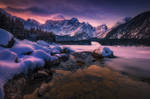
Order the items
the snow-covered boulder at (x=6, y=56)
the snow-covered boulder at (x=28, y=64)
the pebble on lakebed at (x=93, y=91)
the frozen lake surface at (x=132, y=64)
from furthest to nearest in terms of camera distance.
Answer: the frozen lake surface at (x=132, y=64) → the snow-covered boulder at (x=28, y=64) → the snow-covered boulder at (x=6, y=56) → the pebble on lakebed at (x=93, y=91)

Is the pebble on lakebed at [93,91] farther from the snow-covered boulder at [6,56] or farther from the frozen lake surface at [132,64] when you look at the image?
Answer: the frozen lake surface at [132,64]

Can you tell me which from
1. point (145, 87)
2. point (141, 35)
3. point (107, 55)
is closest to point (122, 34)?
point (141, 35)

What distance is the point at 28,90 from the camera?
5.72 metres

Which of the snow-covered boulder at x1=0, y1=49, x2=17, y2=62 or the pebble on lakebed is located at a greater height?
the snow-covered boulder at x1=0, y1=49, x2=17, y2=62

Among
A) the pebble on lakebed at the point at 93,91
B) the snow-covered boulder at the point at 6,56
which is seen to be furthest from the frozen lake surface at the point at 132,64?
the snow-covered boulder at the point at 6,56

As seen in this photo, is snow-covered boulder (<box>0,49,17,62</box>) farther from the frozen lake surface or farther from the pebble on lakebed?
the frozen lake surface

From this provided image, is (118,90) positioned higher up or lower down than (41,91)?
lower down

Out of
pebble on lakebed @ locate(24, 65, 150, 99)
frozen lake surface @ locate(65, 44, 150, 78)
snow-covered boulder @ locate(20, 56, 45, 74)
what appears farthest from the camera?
frozen lake surface @ locate(65, 44, 150, 78)

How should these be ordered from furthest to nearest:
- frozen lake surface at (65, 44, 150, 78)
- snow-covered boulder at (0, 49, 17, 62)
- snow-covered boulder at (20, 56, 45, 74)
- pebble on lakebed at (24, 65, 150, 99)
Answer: frozen lake surface at (65, 44, 150, 78), snow-covered boulder at (20, 56, 45, 74), snow-covered boulder at (0, 49, 17, 62), pebble on lakebed at (24, 65, 150, 99)

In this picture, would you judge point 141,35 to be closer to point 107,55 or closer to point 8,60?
point 107,55

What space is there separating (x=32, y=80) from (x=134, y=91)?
872 centimetres

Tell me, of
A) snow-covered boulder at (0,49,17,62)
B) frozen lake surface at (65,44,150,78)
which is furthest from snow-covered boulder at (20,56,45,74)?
frozen lake surface at (65,44,150,78)

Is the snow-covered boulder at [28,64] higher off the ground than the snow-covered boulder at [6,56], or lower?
lower

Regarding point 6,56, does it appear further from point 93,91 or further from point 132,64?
point 132,64
